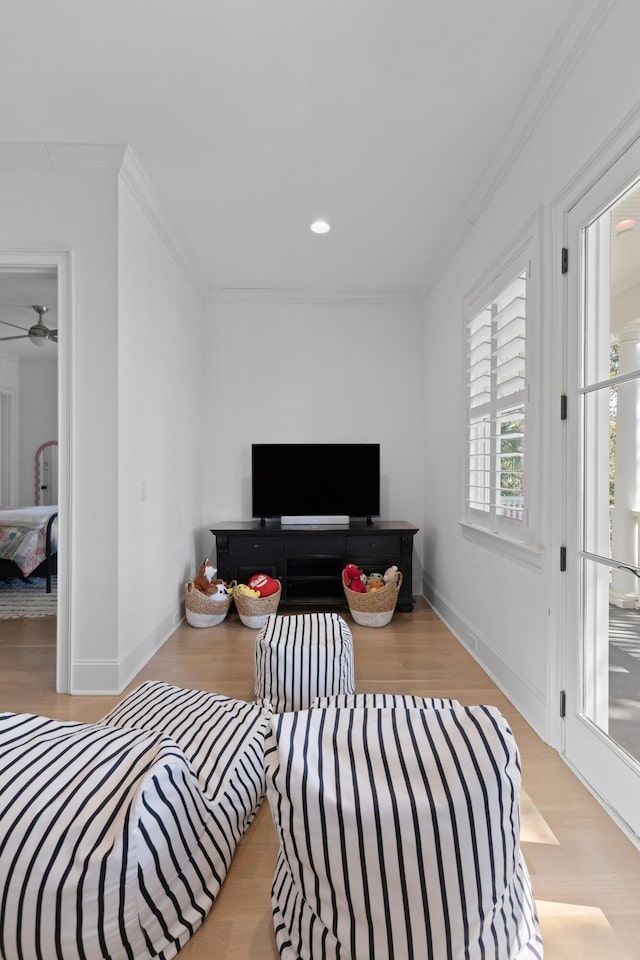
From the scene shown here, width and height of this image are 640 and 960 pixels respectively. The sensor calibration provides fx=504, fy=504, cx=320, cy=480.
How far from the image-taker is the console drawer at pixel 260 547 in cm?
393

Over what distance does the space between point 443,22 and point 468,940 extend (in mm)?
2545

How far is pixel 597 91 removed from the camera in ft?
5.41

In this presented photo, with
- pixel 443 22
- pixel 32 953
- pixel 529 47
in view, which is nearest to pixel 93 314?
pixel 443 22

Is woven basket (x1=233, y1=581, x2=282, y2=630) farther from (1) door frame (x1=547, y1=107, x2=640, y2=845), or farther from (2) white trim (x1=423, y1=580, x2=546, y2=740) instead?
(1) door frame (x1=547, y1=107, x2=640, y2=845)

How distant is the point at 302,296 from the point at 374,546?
7.23 ft

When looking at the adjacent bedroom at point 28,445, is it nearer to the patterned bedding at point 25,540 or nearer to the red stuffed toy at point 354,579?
the patterned bedding at point 25,540

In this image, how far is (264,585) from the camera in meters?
3.62

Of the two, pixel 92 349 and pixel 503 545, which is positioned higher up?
pixel 92 349

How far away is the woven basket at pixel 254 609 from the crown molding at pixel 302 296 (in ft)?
8.15

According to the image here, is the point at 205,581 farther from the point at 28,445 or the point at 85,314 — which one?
the point at 28,445

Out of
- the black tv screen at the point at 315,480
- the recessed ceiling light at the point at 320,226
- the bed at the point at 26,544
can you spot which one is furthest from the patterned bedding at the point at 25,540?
the recessed ceiling light at the point at 320,226

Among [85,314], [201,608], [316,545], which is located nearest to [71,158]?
[85,314]

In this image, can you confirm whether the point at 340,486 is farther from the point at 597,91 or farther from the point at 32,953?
the point at 32,953

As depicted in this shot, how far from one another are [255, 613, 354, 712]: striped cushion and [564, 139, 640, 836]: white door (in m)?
0.89
